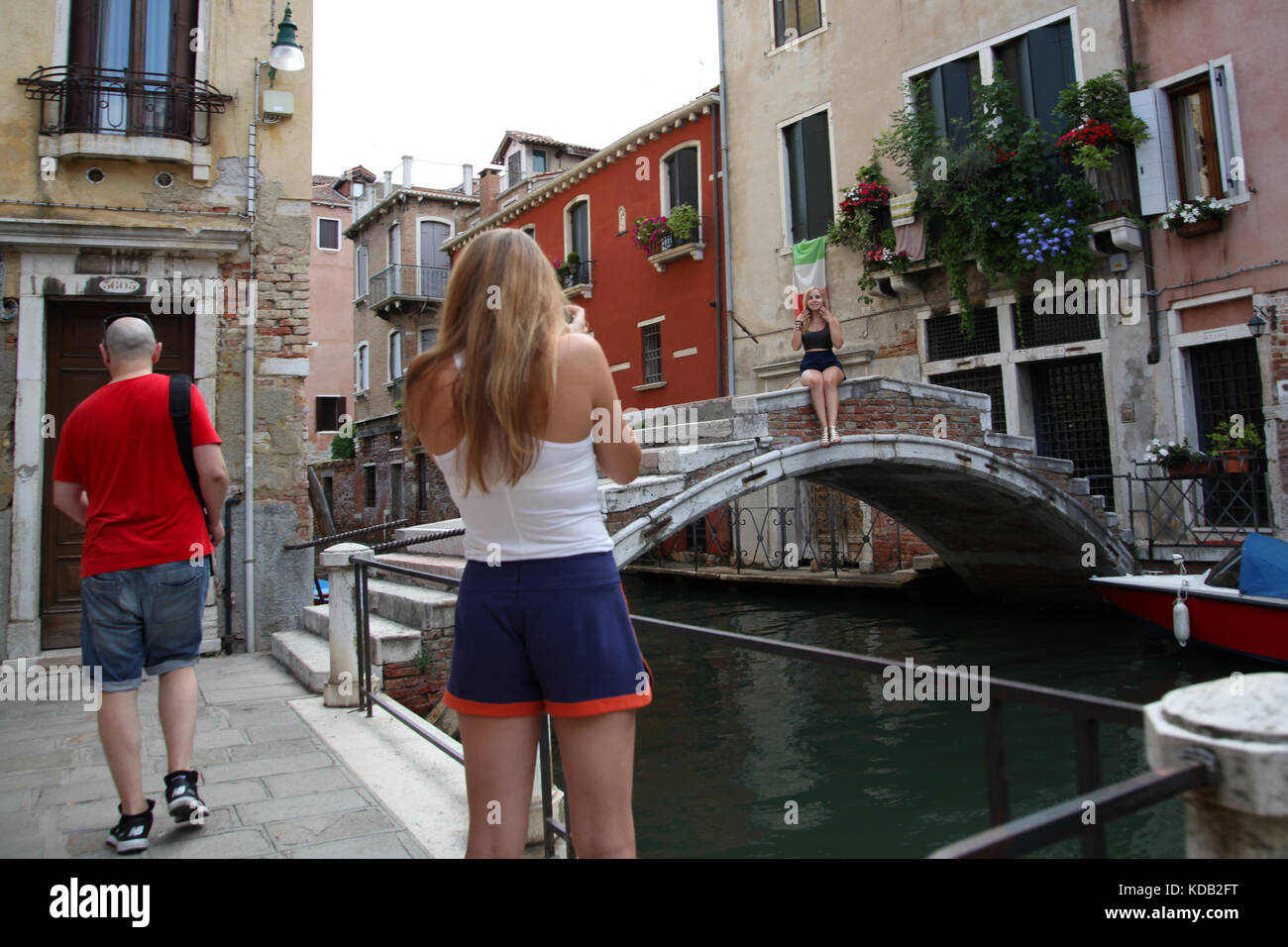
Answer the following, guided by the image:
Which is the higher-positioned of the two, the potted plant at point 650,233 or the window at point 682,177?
the window at point 682,177

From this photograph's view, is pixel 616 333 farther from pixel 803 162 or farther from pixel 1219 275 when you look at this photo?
pixel 1219 275

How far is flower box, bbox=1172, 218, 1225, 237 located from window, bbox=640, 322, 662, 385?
800 centimetres

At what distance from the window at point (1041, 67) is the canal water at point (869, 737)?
18.3 ft

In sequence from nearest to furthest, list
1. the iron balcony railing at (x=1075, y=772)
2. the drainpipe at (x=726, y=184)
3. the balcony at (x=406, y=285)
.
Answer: the iron balcony railing at (x=1075, y=772), the drainpipe at (x=726, y=184), the balcony at (x=406, y=285)

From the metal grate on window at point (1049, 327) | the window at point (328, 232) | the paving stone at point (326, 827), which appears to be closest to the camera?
the paving stone at point (326, 827)

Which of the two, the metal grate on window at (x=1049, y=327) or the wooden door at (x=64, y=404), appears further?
the metal grate on window at (x=1049, y=327)

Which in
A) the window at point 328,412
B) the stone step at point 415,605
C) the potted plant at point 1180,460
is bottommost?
the stone step at point 415,605

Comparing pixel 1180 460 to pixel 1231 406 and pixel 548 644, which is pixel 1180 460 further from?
pixel 548 644

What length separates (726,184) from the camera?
13.7m

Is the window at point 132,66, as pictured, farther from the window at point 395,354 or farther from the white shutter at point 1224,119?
the window at point 395,354

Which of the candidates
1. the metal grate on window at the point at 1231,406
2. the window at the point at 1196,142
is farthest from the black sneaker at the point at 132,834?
the window at the point at 1196,142

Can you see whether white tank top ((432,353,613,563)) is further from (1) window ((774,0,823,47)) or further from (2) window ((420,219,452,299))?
(2) window ((420,219,452,299))

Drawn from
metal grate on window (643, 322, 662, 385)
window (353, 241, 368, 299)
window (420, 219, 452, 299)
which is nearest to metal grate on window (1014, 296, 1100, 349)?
metal grate on window (643, 322, 662, 385)

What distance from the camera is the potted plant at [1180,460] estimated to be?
27.7ft
